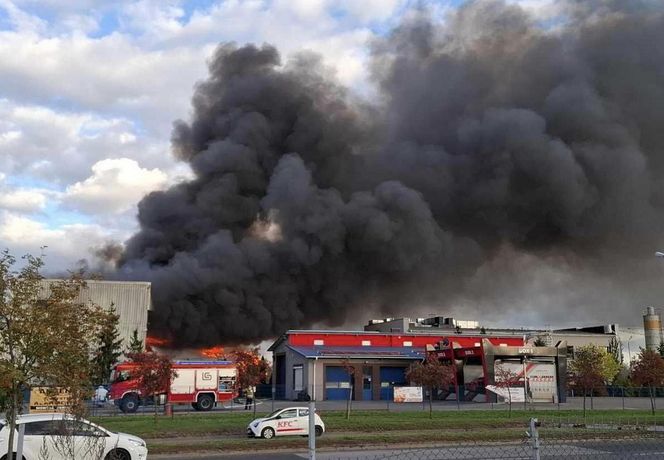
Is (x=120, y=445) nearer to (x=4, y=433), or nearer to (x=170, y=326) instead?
(x=4, y=433)

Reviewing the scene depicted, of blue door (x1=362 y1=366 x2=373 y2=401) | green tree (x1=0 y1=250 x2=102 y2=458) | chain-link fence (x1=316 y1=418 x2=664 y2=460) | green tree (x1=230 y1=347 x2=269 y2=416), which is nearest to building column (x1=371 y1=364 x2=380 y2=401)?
blue door (x1=362 y1=366 x2=373 y2=401)

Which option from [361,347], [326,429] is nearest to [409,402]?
[361,347]

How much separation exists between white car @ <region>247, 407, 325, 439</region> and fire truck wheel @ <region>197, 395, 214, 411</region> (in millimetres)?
13895

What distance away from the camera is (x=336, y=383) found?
4541cm

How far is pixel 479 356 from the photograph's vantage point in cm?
4222

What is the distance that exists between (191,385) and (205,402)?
43.9 inches

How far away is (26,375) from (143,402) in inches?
1099

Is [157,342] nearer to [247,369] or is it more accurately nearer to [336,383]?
[336,383]

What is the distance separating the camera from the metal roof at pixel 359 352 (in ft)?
148

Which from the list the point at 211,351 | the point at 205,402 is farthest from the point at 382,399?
the point at 205,402

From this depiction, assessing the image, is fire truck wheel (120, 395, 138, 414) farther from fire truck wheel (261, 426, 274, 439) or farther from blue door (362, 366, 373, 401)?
blue door (362, 366, 373, 401)

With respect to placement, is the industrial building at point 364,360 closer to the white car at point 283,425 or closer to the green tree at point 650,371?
the green tree at point 650,371

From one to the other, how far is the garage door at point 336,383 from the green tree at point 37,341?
35687 mm

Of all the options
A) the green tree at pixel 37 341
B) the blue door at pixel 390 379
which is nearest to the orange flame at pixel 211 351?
the blue door at pixel 390 379
